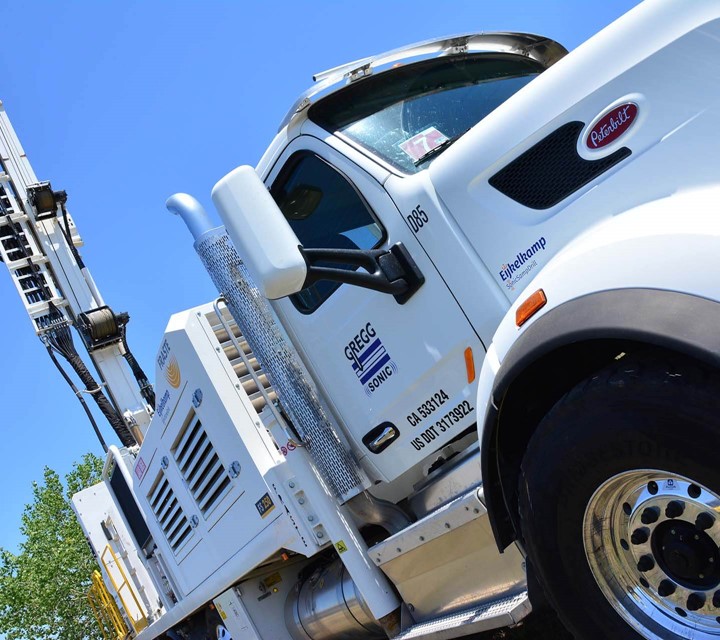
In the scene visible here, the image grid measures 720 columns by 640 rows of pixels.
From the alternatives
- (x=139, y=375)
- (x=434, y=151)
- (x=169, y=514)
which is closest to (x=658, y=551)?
(x=434, y=151)

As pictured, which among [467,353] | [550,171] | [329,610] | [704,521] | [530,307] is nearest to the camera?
[704,521]

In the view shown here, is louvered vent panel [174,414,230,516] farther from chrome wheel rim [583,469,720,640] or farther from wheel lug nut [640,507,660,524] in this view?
wheel lug nut [640,507,660,524]

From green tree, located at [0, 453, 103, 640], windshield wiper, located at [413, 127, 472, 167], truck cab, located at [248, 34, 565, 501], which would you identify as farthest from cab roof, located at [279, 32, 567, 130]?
green tree, located at [0, 453, 103, 640]

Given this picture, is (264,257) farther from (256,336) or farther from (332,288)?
(256,336)

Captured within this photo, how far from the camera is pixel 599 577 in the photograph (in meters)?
2.62

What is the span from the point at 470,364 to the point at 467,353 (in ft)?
0.14

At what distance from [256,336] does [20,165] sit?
628 centimetres

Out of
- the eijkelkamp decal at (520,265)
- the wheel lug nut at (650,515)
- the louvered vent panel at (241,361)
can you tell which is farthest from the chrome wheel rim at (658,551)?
the louvered vent panel at (241,361)

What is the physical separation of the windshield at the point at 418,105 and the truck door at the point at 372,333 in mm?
152

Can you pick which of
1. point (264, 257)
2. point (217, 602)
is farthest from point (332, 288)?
point (217, 602)

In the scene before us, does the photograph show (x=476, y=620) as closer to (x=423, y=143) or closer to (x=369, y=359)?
(x=369, y=359)

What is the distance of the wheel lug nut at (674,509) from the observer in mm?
2349

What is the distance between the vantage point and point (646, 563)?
97.9 inches

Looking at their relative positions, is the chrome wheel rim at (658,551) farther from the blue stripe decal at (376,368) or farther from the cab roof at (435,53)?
the cab roof at (435,53)
